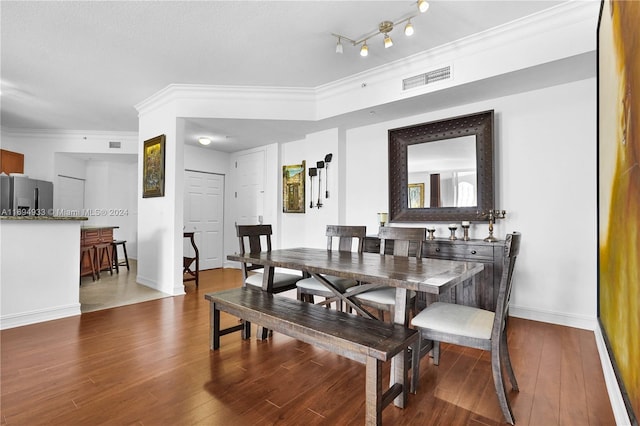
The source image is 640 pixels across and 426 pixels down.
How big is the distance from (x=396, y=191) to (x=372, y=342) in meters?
2.85

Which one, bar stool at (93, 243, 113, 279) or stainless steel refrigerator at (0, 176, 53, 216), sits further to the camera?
bar stool at (93, 243, 113, 279)

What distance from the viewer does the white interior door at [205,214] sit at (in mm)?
5961

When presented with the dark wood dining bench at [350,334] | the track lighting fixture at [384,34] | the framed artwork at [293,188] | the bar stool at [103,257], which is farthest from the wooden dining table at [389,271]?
the bar stool at [103,257]

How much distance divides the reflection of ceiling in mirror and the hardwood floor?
1.86m

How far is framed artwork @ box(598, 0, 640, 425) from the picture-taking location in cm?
105

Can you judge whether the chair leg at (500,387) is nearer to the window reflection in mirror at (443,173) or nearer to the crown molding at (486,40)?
the window reflection in mirror at (443,173)

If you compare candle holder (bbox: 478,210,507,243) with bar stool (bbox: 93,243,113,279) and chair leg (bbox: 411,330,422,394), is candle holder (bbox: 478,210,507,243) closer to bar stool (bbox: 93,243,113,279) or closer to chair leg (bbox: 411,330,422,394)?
chair leg (bbox: 411,330,422,394)

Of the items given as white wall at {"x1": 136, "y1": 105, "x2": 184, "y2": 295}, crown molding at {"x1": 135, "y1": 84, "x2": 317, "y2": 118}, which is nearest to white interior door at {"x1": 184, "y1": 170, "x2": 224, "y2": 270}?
white wall at {"x1": 136, "y1": 105, "x2": 184, "y2": 295}

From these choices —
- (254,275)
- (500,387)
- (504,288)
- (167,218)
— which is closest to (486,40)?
(504,288)

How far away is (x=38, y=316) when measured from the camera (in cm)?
311

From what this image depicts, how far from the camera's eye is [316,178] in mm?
5051

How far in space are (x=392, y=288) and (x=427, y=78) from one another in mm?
2292

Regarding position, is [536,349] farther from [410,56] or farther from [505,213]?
[410,56]

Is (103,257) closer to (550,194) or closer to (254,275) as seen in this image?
(254,275)
